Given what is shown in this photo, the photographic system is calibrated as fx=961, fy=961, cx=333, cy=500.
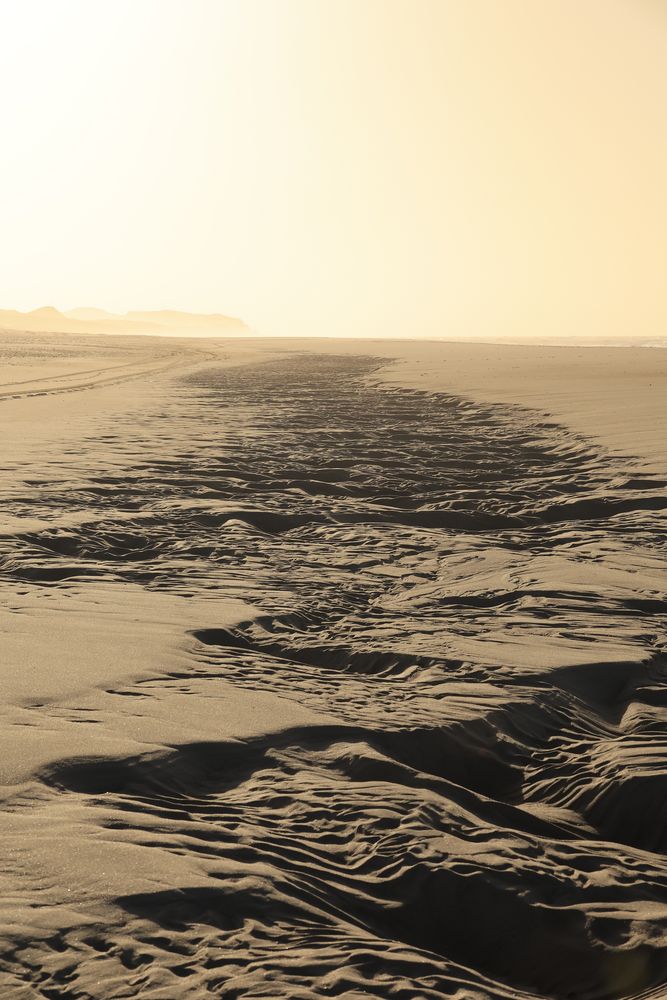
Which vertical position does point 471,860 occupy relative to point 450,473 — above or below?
below

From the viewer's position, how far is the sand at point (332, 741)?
2.23 meters

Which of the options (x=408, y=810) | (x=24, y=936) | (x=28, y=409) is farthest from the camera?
(x=28, y=409)

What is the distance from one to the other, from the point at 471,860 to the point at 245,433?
914cm

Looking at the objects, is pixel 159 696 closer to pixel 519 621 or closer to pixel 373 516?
pixel 519 621

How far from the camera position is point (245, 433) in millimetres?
11469

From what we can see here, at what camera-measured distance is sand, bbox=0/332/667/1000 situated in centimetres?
223

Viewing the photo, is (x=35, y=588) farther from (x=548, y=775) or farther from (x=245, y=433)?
(x=245, y=433)

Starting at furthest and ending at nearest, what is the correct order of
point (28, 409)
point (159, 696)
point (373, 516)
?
point (28, 409)
point (373, 516)
point (159, 696)

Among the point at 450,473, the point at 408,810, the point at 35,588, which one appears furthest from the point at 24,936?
the point at 450,473

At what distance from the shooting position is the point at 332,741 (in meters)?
3.27

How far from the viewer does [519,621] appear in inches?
184

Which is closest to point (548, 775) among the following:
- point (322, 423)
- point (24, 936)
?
point (24, 936)

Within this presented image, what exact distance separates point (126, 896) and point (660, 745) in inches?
77.8

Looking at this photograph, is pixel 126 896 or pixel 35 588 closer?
pixel 126 896
